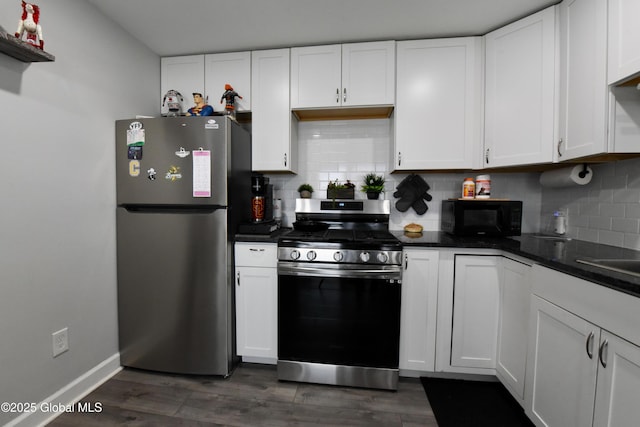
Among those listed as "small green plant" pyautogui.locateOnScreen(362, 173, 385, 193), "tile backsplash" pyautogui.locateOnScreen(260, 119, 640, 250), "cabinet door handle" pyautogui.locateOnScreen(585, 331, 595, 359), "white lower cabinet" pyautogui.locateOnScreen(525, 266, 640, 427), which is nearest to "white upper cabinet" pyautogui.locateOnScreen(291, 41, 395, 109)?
"tile backsplash" pyautogui.locateOnScreen(260, 119, 640, 250)

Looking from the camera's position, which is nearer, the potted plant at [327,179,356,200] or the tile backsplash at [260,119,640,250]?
the tile backsplash at [260,119,640,250]

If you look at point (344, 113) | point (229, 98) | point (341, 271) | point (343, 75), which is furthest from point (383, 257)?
point (229, 98)

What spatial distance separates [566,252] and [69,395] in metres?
2.95

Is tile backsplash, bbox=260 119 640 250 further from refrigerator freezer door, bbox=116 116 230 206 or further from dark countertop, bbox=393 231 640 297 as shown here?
refrigerator freezer door, bbox=116 116 230 206

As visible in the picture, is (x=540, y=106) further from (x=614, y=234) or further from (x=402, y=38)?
(x=402, y=38)

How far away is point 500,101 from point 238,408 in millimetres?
2645

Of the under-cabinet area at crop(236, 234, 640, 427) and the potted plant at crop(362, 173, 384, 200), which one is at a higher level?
the potted plant at crop(362, 173, 384, 200)

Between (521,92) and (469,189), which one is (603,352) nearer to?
(469,189)

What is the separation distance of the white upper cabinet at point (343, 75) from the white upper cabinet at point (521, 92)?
73cm

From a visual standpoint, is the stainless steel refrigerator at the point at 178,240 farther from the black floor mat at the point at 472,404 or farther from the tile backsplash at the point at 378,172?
the black floor mat at the point at 472,404

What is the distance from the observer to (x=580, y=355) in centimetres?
104

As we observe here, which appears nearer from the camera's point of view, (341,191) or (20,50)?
(20,50)

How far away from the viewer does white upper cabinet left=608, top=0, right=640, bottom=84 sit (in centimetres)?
114

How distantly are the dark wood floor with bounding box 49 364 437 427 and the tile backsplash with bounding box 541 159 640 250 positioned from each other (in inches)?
59.4
